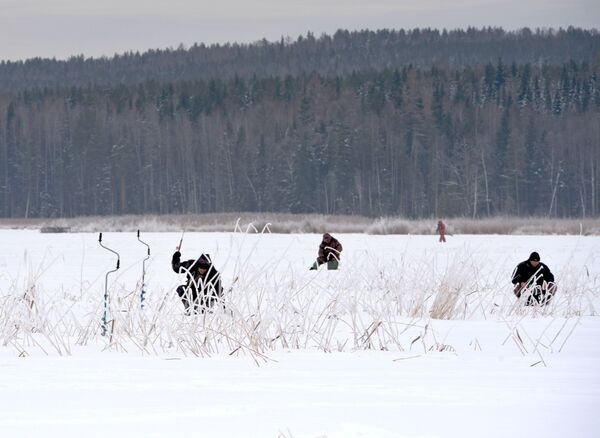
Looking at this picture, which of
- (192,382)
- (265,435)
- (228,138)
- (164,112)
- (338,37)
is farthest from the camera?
(338,37)

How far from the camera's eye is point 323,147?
79188 millimetres

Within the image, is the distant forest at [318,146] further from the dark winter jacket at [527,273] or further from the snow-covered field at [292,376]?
the snow-covered field at [292,376]

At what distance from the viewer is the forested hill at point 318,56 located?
129000 mm

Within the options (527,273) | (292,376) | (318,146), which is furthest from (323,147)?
(292,376)

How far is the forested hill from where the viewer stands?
5079 inches

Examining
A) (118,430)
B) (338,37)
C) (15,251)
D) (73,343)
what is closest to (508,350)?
(73,343)

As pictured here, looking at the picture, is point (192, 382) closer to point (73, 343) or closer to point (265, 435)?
point (265, 435)

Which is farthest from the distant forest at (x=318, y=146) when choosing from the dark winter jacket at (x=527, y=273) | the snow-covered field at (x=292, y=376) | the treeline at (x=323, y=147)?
the snow-covered field at (x=292, y=376)

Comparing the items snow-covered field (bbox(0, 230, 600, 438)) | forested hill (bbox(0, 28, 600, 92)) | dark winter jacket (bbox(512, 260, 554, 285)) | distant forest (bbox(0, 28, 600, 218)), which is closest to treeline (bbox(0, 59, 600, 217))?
distant forest (bbox(0, 28, 600, 218))

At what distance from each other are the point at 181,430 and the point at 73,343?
332cm

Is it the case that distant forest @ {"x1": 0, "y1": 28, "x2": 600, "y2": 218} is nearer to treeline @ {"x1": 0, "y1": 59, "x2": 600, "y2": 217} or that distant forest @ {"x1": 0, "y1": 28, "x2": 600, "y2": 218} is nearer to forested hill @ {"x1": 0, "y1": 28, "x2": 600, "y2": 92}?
treeline @ {"x1": 0, "y1": 59, "x2": 600, "y2": 217}

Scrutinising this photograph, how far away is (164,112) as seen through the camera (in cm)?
9219

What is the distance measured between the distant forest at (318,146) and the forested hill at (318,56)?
32757 mm

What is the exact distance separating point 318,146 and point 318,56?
57985 millimetres
